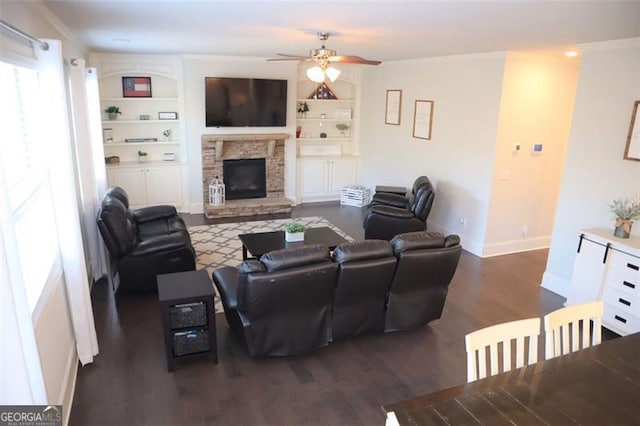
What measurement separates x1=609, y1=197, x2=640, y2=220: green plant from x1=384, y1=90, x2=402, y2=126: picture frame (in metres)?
4.10

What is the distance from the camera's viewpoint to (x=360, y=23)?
3787mm

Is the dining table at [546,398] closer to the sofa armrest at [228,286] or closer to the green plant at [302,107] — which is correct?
the sofa armrest at [228,286]

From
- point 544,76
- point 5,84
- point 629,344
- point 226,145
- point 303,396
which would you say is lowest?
point 303,396

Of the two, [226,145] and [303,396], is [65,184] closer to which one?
[303,396]

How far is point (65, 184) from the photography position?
3.18m

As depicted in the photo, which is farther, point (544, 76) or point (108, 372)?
point (544, 76)

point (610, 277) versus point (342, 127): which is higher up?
point (342, 127)

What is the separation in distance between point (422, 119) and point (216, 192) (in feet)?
12.5

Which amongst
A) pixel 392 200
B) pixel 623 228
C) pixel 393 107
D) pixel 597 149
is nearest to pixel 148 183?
pixel 392 200

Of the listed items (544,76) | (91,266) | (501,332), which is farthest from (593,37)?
(91,266)

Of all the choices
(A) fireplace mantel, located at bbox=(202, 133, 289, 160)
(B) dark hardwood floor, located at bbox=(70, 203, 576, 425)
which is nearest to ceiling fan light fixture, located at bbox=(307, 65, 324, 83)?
(B) dark hardwood floor, located at bbox=(70, 203, 576, 425)

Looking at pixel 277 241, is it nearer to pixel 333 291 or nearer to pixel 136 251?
pixel 136 251

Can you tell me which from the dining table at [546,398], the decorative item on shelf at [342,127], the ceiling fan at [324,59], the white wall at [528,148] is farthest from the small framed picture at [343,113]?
the dining table at [546,398]

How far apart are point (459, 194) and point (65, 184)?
5.28 meters
